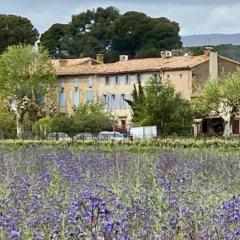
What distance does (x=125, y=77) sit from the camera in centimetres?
8331

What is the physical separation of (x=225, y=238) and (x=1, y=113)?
6517 centimetres

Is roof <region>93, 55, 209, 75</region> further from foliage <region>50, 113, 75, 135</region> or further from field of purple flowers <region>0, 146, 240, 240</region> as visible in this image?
field of purple flowers <region>0, 146, 240, 240</region>

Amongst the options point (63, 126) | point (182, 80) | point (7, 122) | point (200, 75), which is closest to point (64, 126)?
point (63, 126)

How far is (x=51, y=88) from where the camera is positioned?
86.0 metres

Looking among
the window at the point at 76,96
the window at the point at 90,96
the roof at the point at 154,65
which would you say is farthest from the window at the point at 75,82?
the roof at the point at 154,65

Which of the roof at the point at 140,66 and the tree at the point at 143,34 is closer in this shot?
the roof at the point at 140,66

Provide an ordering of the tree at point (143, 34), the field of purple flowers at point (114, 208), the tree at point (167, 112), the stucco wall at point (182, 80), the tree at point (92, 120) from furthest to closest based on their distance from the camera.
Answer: the tree at point (143, 34) < the stucco wall at point (182, 80) < the tree at point (92, 120) < the tree at point (167, 112) < the field of purple flowers at point (114, 208)

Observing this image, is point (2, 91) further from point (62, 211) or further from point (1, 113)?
point (62, 211)

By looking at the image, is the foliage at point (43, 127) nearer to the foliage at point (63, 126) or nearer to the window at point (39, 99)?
the foliage at point (63, 126)

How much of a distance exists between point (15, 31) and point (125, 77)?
26502mm

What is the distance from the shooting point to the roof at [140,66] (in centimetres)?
7881

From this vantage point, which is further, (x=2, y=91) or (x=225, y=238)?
(x=2, y=91)

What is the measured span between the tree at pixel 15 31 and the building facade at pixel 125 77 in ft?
47.6

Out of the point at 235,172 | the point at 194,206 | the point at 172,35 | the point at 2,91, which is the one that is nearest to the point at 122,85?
the point at 2,91
